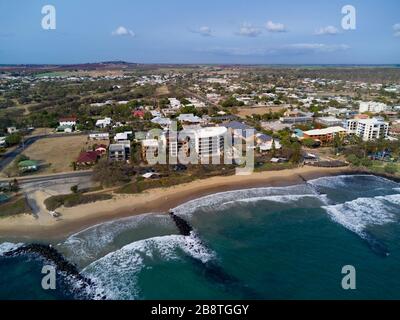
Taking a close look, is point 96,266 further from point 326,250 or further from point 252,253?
point 326,250

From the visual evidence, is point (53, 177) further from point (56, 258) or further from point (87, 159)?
point (56, 258)

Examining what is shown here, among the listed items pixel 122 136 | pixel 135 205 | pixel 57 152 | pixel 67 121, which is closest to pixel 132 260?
pixel 135 205

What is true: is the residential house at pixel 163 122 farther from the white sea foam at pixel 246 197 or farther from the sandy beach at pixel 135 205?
the white sea foam at pixel 246 197

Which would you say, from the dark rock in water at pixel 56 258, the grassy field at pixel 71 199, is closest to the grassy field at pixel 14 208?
the grassy field at pixel 71 199
